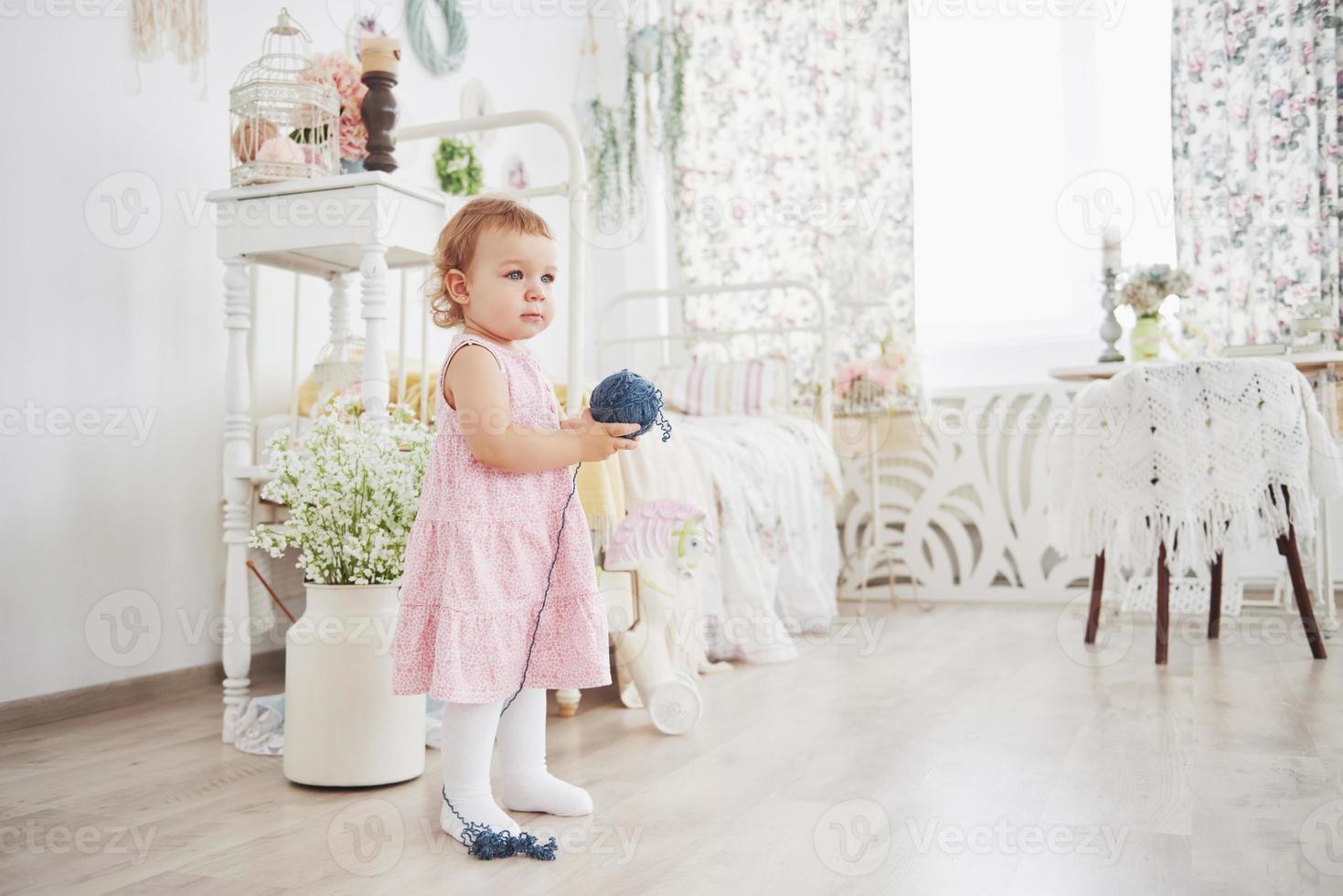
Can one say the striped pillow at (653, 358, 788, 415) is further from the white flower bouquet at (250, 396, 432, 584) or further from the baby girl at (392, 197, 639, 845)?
the baby girl at (392, 197, 639, 845)

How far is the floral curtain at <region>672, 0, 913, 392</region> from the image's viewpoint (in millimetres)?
3768

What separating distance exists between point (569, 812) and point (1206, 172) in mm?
3000

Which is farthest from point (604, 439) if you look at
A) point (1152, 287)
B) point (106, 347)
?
point (1152, 287)

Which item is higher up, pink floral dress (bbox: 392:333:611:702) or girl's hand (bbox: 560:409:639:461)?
A: girl's hand (bbox: 560:409:639:461)

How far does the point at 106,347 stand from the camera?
2146 millimetres

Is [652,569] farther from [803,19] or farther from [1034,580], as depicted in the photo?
[803,19]

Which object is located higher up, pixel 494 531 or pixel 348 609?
pixel 494 531

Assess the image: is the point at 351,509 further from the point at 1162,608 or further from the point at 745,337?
the point at 745,337

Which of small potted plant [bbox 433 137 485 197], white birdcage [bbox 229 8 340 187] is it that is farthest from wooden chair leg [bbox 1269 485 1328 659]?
small potted plant [bbox 433 137 485 197]

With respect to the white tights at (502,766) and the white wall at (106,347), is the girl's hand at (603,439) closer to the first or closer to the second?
the white tights at (502,766)

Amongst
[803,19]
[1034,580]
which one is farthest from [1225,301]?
[803,19]

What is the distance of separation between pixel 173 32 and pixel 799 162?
224 centimetres

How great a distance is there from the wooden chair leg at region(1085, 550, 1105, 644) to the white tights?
5.36 feet

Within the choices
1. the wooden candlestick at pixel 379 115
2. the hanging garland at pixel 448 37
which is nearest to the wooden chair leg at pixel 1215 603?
the wooden candlestick at pixel 379 115
